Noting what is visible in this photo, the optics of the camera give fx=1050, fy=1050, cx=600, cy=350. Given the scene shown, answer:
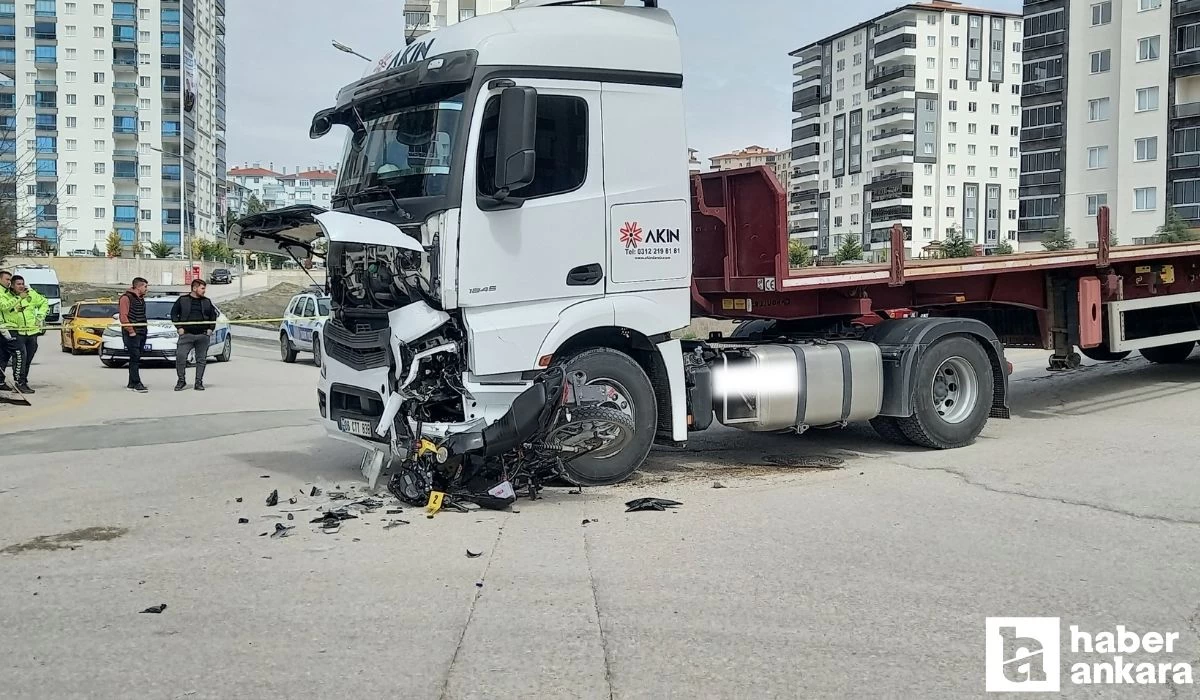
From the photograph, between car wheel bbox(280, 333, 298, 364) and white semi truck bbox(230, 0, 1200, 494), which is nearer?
white semi truck bbox(230, 0, 1200, 494)

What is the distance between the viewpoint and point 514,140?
267 inches

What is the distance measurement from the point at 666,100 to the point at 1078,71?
6229cm

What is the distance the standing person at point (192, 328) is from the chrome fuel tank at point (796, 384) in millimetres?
10725

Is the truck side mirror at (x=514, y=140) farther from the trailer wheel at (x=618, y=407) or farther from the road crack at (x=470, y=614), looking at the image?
the road crack at (x=470, y=614)

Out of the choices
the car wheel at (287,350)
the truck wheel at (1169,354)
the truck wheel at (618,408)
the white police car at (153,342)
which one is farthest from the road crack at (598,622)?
the car wheel at (287,350)

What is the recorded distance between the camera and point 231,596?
17.0ft

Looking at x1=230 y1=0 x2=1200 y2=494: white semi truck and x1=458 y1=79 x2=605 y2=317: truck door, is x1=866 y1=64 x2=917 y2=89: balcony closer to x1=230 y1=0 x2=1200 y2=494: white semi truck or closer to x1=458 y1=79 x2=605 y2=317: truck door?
x1=230 y1=0 x2=1200 y2=494: white semi truck

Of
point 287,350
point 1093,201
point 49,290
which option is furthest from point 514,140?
point 1093,201

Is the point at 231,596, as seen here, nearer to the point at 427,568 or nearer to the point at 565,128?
the point at 427,568

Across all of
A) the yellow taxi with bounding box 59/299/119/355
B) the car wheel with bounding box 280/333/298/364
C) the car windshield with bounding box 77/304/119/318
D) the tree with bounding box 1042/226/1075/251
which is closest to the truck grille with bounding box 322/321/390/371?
the car wheel with bounding box 280/333/298/364

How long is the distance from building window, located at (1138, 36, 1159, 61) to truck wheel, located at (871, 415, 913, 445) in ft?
187

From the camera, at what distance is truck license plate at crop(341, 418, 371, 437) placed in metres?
7.59

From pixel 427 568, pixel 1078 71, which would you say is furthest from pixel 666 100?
pixel 1078 71

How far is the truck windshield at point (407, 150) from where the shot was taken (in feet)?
23.3
